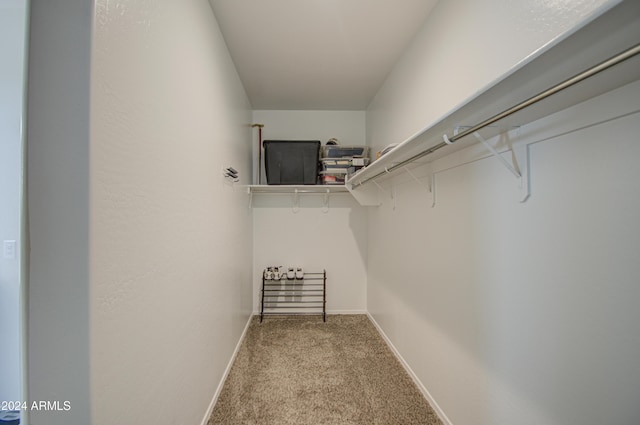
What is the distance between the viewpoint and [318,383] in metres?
1.86

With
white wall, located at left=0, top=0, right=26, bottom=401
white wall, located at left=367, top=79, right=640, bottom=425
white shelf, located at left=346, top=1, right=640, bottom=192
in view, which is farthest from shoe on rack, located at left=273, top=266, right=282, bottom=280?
white shelf, located at left=346, top=1, right=640, bottom=192

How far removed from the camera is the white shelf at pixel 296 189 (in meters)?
2.76

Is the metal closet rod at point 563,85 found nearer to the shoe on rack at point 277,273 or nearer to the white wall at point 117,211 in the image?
the white wall at point 117,211

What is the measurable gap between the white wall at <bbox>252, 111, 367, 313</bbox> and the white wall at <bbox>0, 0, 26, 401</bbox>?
1.96 metres

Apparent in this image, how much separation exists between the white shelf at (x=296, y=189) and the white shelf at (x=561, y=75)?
1.77 meters

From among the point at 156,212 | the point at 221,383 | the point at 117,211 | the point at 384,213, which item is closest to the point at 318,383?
the point at 221,383

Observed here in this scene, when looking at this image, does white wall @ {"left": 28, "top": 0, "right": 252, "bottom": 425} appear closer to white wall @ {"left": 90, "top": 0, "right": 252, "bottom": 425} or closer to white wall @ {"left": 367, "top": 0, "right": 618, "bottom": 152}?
white wall @ {"left": 90, "top": 0, "right": 252, "bottom": 425}

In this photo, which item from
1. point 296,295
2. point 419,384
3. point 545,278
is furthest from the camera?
point 296,295

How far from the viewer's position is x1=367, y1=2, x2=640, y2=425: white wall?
2.28ft

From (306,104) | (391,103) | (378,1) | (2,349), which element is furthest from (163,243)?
(306,104)

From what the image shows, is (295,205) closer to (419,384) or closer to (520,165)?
(419,384)

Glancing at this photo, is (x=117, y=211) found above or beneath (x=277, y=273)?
above

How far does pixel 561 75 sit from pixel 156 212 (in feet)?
4.11

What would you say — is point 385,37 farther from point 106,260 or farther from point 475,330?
point 106,260
